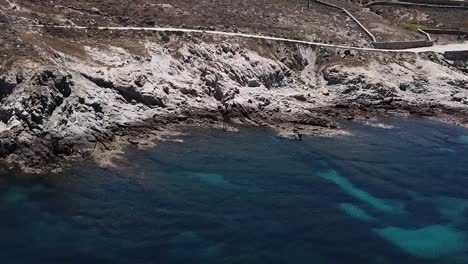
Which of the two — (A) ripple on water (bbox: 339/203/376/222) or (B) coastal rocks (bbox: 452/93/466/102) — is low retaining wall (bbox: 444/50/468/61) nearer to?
(B) coastal rocks (bbox: 452/93/466/102)

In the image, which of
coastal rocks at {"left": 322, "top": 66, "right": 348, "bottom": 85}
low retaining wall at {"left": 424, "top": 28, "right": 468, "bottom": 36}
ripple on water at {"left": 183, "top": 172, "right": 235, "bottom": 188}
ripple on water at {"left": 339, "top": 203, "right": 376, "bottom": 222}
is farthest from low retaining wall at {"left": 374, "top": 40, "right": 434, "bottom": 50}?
ripple on water at {"left": 183, "top": 172, "right": 235, "bottom": 188}

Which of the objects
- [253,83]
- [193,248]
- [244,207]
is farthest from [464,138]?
[193,248]

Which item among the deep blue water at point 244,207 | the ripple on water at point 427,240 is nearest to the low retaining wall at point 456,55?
the deep blue water at point 244,207

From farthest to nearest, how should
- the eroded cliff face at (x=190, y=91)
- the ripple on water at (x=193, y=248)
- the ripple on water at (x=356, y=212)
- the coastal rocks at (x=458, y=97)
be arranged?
the coastal rocks at (x=458, y=97), the eroded cliff face at (x=190, y=91), the ripple on water at (x=356, y=212), the ripple on water at (x=193, y=248)

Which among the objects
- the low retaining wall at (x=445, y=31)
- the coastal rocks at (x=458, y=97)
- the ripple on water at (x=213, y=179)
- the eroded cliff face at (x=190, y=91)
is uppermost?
the low retaining wall at (x=445, y=31)

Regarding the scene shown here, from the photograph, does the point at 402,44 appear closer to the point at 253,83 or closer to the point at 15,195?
the point at 253,83

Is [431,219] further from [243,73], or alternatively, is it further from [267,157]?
[243,73]

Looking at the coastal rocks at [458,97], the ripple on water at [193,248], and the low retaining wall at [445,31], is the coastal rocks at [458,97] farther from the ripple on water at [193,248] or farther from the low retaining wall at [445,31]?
the ripple on water at [193,248]
